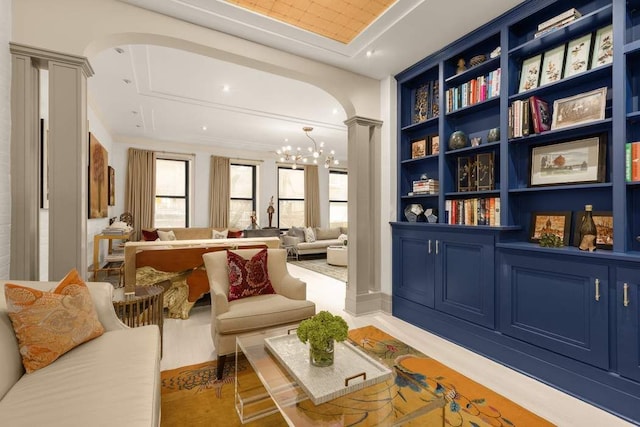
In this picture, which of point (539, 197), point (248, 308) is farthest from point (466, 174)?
point (248, 308)

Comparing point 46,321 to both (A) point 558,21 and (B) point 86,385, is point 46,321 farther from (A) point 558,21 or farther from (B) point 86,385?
(A) point 558,21

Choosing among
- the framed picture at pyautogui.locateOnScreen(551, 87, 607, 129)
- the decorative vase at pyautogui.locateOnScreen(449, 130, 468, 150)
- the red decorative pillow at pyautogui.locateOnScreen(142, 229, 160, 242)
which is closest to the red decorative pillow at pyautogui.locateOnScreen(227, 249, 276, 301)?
the decorative vase at pyautogui.locateOnScreen(449, 130, 468, 150)

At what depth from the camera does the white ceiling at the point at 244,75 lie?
8.22 feet

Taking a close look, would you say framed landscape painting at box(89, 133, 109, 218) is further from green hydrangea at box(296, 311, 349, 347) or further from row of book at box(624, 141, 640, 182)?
row of book at box(624, 141, 640, 182)

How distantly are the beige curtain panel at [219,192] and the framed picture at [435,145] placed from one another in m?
5.57

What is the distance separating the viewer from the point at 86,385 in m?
1.27

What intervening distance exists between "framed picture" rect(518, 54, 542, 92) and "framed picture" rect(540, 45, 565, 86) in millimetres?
34

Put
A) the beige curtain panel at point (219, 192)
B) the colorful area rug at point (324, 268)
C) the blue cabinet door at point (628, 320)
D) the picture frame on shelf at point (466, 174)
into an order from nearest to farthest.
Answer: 1. the blue cabinet door at point (628, 320)
2. the picture frame on shelf at point (466, 174)
3. the colorful area rug at point (324, 268)
4. the beige curtain panel at point (219, 192)

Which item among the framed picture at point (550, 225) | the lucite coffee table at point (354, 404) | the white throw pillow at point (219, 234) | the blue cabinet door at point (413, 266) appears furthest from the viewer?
the white throw pillow at point (219, 234)

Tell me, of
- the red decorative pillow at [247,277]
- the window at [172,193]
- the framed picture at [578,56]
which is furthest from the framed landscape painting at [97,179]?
the framed picture at [578,56]

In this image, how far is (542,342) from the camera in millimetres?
2217

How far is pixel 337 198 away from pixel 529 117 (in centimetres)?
720

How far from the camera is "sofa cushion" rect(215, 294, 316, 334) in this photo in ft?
7.18

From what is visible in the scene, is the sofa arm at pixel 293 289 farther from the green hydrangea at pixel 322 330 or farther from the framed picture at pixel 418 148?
the framed picture at pixel 418 148
